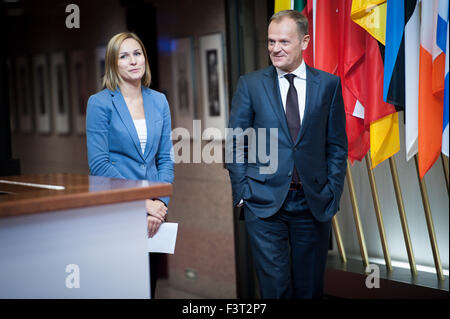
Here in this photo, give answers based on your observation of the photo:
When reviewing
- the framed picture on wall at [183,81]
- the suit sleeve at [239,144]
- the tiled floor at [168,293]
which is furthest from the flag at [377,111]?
the tiled floor at [168,293]

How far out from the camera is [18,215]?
5.79 ft

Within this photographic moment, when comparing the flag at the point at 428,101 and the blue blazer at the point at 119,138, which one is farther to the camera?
the flag at the point at 428,101

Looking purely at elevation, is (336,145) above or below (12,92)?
below

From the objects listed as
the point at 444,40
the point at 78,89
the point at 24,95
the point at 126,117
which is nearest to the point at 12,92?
the point at 24,95

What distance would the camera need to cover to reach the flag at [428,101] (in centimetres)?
303

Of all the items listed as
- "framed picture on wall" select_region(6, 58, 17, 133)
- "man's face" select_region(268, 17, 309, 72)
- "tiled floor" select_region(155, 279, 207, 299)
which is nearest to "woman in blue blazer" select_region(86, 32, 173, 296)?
"man's face" select_region(268, 17, 309, 72)

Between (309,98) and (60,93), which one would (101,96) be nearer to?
(309,98)

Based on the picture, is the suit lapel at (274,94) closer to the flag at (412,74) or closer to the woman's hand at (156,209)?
the woman's hand at (156,209)

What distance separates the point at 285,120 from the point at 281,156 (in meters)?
0.16

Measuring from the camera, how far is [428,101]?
10.0 feet

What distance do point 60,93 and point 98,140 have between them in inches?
180

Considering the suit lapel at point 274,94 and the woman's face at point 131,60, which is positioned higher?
the woman's face at point 131,60

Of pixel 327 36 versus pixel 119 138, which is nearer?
pixel 119 138
